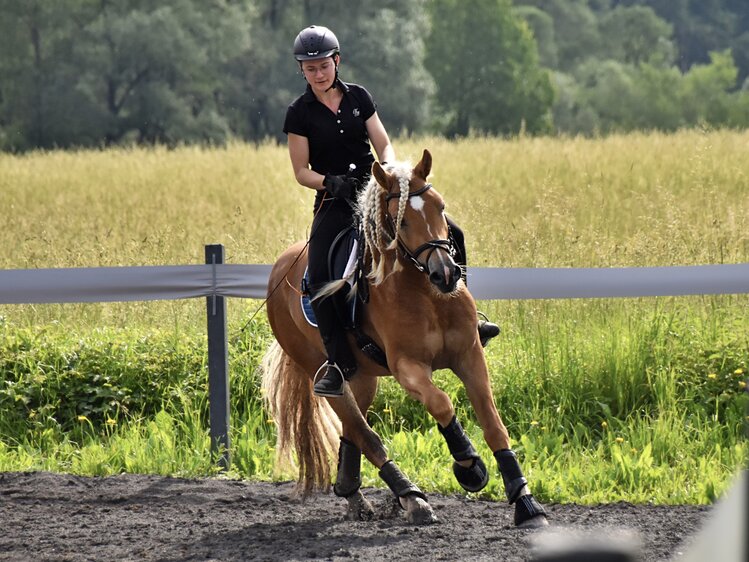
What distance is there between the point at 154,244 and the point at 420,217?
25.7 ft

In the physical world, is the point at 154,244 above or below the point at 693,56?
below

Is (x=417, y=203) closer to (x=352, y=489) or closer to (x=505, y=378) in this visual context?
(x=352, y=489)

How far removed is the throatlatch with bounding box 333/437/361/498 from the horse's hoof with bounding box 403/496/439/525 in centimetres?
50

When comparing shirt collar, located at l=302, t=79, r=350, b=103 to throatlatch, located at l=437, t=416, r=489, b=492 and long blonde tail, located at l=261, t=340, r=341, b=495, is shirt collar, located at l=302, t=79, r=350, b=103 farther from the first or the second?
throatlatch, located at l=437, t=416, r=489, b=492

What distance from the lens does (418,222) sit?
6359 millimetres

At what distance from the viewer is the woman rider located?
7105 mm

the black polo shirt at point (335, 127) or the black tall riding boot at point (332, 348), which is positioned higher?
the black polo shirt at point (335, 127)

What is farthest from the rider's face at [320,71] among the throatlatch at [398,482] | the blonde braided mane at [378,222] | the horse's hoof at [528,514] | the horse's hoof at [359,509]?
the horse's hoof at [528,514]

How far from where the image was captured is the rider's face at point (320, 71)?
7.27 metres

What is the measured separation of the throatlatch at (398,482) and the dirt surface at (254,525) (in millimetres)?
183

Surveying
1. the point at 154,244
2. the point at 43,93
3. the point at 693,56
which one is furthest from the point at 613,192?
the point at 693,56

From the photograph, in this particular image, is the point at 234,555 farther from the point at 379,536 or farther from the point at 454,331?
the point at 454,331

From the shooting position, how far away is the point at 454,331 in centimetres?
658

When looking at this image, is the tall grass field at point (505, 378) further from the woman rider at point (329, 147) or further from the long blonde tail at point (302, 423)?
the woman rider at point (329, 147)
